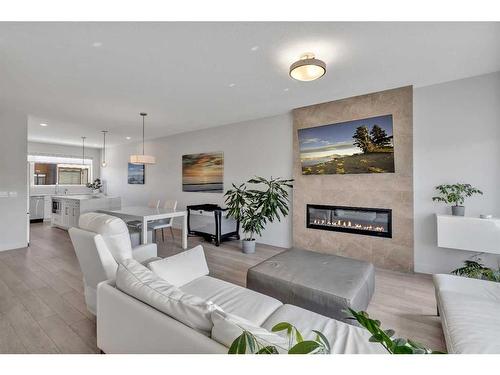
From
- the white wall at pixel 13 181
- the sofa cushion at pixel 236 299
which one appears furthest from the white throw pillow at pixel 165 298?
the white wall at pixel 13 181

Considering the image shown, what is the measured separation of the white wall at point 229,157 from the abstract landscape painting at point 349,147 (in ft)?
1.39

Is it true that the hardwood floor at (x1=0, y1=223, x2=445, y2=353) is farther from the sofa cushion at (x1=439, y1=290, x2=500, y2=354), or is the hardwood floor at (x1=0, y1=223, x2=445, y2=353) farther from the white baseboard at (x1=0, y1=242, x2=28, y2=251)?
the sofa cushion at (x1=439, y1=290, x2=500, y2=354)

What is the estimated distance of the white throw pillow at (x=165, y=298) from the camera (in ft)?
3.31

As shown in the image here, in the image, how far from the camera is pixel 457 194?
9.21 ft

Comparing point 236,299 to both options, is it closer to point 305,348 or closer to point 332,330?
point 332,330

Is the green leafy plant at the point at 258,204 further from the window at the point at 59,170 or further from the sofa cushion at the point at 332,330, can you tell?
the window at the point at 59,170

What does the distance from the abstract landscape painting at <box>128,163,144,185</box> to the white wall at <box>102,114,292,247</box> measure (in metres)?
Answer: 0.17

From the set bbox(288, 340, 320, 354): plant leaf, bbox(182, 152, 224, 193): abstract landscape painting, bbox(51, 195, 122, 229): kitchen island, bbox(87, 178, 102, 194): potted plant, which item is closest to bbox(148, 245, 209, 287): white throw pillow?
bbox(288, 340, 320, 354): plant leaf

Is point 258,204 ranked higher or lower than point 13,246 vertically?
higher

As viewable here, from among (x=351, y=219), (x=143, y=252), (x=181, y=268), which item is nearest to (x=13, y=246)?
(x=143, y=252)

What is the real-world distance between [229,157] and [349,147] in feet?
8.17

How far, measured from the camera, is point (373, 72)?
268cm

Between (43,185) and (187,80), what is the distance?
7.45 metres
